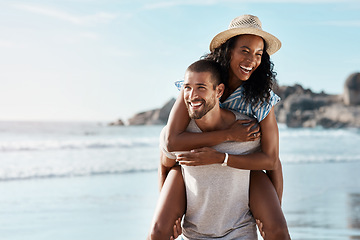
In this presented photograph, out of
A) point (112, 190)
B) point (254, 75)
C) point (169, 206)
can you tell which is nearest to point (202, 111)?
point (254, 75)

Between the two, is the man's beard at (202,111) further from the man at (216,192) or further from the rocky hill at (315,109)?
the rocky hill at (315,109)

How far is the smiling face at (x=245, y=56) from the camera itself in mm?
3164

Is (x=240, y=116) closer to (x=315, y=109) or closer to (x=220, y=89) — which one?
Answer: (x=220, y=89)

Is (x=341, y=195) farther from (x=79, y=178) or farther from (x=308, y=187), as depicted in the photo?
(x=79, y=178)

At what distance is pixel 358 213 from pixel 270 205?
342 cm

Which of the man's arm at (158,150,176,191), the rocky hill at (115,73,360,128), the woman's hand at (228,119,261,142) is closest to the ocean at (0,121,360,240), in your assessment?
the man's arm at (158,150,176,191)

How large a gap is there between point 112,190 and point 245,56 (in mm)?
5093

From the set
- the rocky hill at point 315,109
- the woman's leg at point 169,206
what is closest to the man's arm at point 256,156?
the woman's leg at point 169,206

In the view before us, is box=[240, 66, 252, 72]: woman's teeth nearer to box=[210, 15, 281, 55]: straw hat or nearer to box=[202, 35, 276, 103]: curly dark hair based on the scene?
box=[202, 35, 276, 103]: curly dark hair

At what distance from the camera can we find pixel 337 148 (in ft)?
51.0

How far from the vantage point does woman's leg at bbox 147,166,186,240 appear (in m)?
3.09

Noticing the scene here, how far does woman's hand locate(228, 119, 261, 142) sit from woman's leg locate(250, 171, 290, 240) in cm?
31

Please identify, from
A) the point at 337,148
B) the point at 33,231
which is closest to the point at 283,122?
the point at 337,148

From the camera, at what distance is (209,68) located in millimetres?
3041
